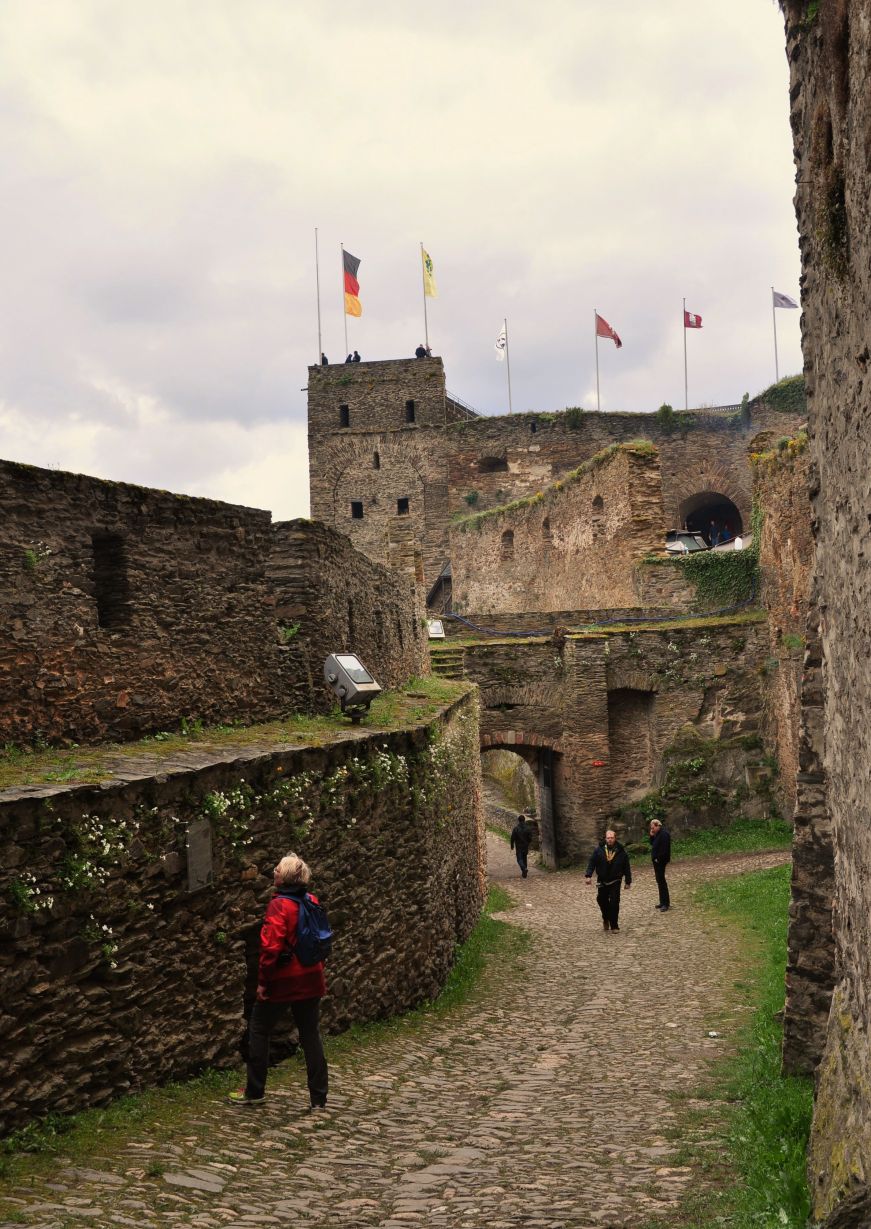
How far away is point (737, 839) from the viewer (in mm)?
21406

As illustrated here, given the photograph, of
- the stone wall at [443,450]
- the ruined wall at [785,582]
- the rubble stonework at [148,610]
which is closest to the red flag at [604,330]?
the stone wall at [443,450]

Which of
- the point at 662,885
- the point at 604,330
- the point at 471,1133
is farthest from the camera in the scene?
the point at 604,330

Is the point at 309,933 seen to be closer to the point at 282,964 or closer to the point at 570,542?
the point at 282,964

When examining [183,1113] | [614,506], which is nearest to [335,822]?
[183,1113]

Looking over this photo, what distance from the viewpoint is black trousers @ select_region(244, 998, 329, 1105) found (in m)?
6.45

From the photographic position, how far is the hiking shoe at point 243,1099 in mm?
6422

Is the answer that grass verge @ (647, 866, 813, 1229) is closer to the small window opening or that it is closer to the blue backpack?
the blue backpack

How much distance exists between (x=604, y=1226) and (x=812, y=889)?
3.10 metres

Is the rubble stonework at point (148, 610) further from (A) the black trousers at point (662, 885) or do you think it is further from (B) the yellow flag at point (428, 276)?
(B) the yellow flag at point (428, 276)

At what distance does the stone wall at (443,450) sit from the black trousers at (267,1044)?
37112 millimetres

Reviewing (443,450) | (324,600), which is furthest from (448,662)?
(443,450)

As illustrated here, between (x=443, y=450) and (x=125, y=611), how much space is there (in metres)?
39.9

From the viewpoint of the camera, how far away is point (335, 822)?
345 inches

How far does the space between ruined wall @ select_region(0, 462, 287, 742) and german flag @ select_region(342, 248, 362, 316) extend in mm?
35687
